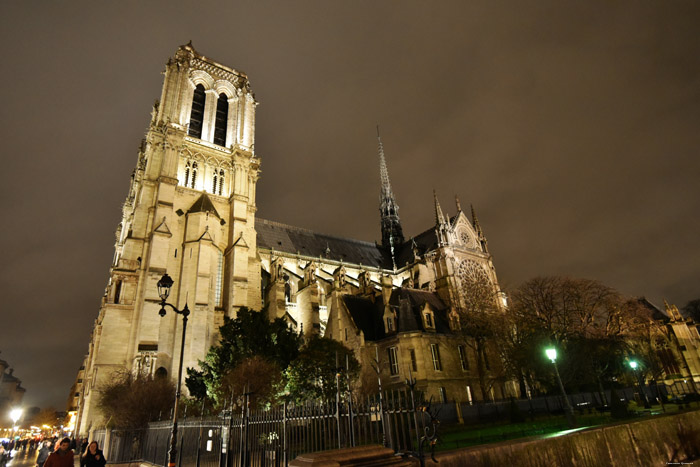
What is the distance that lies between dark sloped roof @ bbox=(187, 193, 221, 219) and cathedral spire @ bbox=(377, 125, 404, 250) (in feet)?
101

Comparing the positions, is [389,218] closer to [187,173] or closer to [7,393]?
[187,173]

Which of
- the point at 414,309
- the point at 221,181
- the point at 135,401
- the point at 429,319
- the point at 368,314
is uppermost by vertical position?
the point at 221,181

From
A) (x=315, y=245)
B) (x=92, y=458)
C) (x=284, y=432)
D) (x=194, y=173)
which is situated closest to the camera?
(x=284, y=432)

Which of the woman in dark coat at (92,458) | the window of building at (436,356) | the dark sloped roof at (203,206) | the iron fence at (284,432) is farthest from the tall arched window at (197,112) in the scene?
the woman in dark coat at (92,458)

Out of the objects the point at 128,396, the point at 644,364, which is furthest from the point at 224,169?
the point at 644,364

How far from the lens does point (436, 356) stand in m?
24.9

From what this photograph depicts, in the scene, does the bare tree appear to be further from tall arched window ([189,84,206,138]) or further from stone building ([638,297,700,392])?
stone building ([638,297,700,392])

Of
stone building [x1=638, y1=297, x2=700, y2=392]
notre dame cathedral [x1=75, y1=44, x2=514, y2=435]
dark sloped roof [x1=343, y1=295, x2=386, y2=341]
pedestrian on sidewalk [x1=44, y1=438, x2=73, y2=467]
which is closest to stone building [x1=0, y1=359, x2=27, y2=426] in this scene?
notre dame cathedral [x1=75, y1=44, x2=514, y2=435]

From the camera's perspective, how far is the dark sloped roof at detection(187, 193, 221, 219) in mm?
32812

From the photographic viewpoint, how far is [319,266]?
147ft

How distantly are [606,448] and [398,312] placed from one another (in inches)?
738

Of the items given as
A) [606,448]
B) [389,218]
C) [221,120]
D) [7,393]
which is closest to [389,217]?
[389,218]

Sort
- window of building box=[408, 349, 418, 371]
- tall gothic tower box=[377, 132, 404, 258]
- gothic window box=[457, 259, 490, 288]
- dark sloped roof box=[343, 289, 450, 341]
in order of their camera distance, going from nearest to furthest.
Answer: window of building box=[408, 349, 418, 371] < dark sloped roof box=[343, 289, 450, 341] < gothic window box=[457, 259, 490, 288] < tall gothic tower box=[377, 132, 404, 258]

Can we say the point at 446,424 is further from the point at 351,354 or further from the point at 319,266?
the point at 319,266
